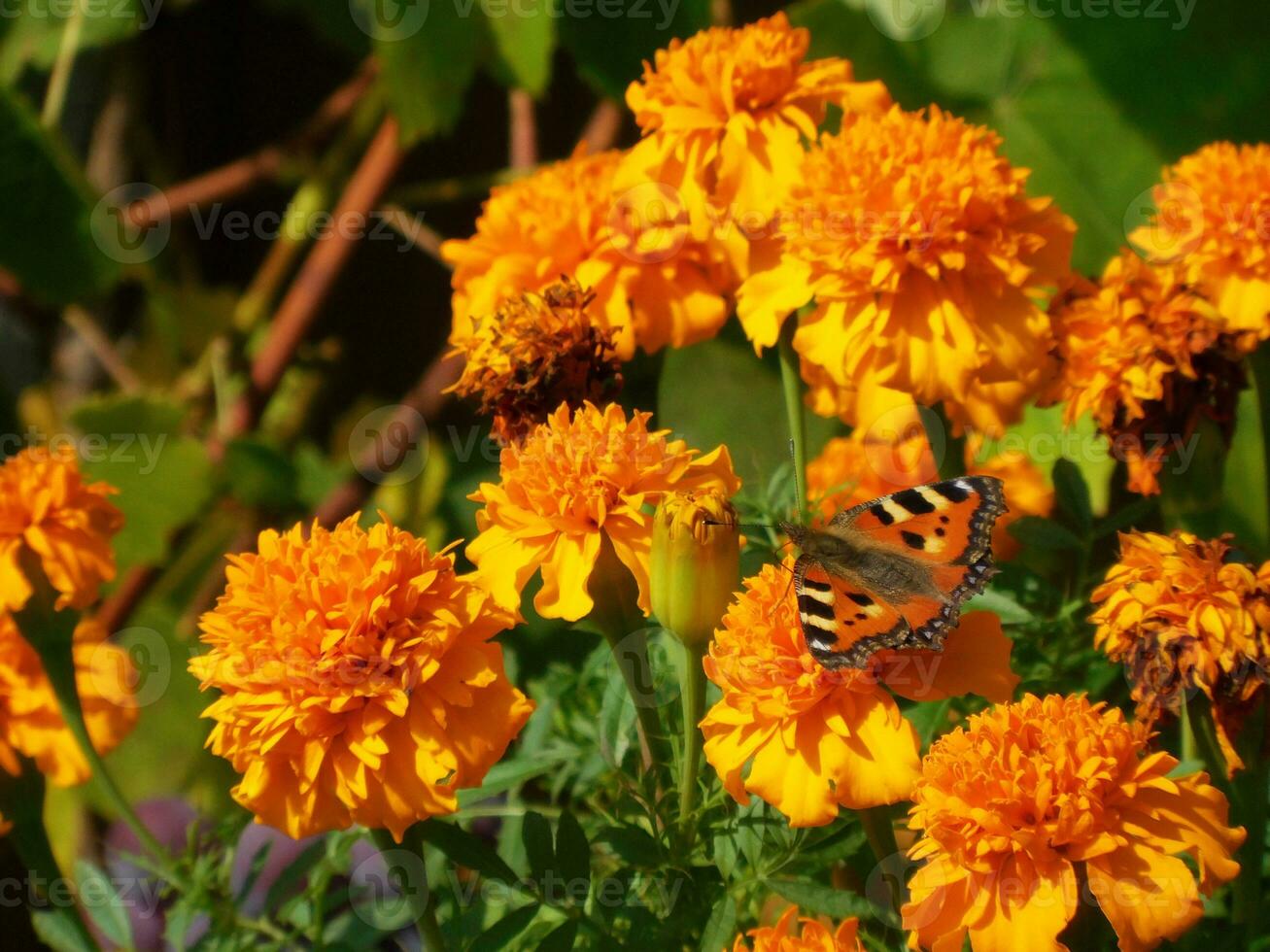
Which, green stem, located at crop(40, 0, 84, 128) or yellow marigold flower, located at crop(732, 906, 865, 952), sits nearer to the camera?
yellow marigold flower, located at crop(732, 906, 865, 952)

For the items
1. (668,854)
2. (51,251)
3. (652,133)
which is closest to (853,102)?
(652,133)

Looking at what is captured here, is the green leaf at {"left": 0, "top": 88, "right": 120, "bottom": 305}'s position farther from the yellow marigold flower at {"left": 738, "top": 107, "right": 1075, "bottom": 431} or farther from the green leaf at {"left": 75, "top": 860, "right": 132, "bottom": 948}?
the yellow marigold flower at {"left": 738, "top": 107, "right": 1075, "bottom": 431}

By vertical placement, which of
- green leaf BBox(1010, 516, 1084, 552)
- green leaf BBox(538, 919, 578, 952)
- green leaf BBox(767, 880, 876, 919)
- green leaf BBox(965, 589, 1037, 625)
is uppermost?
green leaf BBox(1010, 516, 1084, 552)

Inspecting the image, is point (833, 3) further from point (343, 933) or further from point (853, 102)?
point (343, 933)

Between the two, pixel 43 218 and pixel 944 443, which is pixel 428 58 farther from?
pixel 944 443

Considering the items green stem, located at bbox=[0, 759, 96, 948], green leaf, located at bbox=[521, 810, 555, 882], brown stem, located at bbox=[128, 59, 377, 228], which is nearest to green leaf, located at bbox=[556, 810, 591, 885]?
→ green leaf, located at bbox=[521, 810, 555, 882]

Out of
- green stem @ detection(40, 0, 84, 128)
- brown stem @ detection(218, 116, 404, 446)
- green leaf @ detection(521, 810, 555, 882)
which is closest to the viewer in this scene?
green leaf @ detection(521, 810, 555, 882)

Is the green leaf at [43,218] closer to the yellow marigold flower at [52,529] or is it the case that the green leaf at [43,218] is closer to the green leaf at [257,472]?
the green leaf at [257,472]
